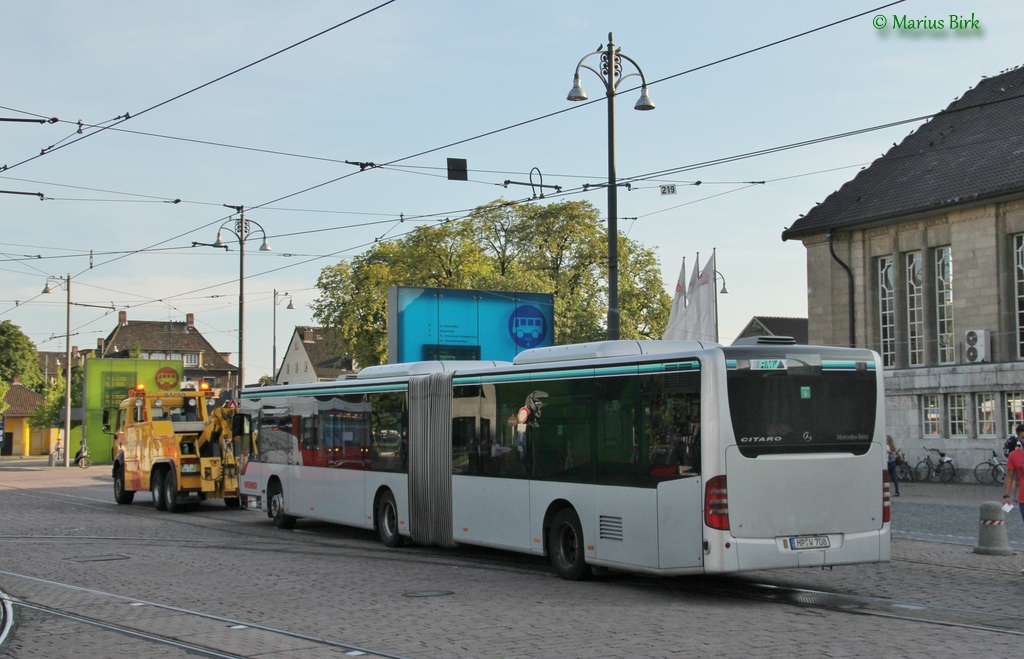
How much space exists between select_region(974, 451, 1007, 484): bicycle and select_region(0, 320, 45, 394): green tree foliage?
7923 cm

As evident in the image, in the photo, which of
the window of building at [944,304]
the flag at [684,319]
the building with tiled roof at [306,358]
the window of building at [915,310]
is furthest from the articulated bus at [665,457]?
the building with tiled roof at [306,358]

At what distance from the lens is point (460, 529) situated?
16531 mm

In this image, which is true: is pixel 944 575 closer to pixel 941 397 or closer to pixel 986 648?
pixel 986 648

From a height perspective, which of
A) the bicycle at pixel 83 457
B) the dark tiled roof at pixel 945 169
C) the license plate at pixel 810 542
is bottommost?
the bicycle at pixel 83 457

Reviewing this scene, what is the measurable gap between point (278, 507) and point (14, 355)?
8006cm

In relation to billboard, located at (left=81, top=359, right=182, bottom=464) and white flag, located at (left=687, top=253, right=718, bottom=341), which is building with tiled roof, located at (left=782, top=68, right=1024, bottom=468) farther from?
billboard, located at (left=81, top=359, right=182, bottom=464)

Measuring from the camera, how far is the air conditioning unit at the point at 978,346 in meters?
35.8

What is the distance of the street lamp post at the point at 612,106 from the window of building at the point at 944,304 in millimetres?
18780

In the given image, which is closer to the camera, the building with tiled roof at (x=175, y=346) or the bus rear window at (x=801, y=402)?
the bus rear window at (x=801, y=402)

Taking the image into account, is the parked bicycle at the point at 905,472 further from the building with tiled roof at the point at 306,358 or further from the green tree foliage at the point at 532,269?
the building with tiled roof at the point at 306,358

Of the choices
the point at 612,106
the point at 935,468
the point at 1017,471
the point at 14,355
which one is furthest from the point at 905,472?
the point at 14,355

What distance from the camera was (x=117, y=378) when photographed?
175 feet

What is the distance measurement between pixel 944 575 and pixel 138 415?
2036cm

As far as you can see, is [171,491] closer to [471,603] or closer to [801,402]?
[471,603]
